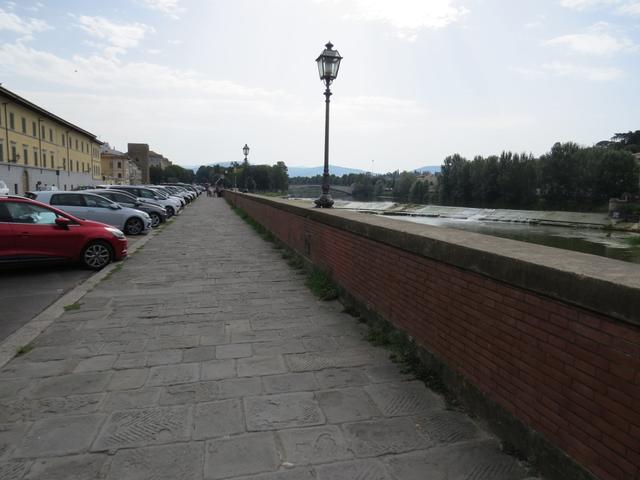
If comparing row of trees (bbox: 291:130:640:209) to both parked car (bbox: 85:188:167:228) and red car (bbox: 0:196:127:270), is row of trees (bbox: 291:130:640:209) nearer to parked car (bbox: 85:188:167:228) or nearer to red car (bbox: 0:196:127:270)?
parked car (bbox: 85:188:167:228)

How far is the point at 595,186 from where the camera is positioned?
8538cm

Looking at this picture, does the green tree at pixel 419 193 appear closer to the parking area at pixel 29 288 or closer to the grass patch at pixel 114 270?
the grass patch at pixel 114 270

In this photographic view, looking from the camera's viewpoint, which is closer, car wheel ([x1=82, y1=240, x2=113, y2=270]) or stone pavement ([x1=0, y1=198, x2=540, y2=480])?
stone pavement ([x1=0, y1=198, x2=540, y2=480])

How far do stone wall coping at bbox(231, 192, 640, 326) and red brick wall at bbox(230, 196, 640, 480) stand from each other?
59 mm

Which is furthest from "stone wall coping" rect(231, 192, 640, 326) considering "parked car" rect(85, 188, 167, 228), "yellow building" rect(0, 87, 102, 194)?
"yellow building" rect(0, 87, 102, 194)

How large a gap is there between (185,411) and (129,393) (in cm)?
61

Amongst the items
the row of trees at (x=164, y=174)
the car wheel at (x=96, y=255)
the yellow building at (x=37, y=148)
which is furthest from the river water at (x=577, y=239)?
the row of trees at (x=164, y=174)

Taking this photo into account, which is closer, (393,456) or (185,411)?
(393,456)

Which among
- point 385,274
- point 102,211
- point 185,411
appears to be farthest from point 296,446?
point 102,211

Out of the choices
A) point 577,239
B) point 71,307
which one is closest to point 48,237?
point 71,307

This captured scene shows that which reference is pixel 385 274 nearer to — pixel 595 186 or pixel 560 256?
pixel 560 256

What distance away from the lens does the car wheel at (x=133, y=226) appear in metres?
16.3

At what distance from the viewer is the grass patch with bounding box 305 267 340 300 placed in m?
6.91

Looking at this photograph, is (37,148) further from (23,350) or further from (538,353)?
(538,353)
